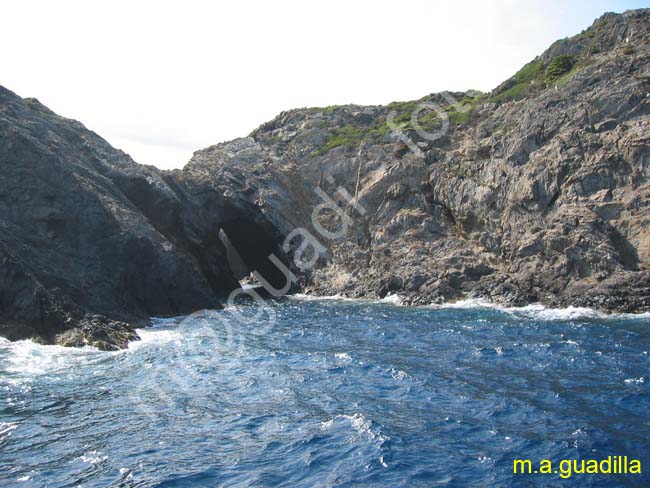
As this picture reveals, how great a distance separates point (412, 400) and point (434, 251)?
3681 cm

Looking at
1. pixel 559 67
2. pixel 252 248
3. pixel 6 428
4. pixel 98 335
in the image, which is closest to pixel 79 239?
pixel 98 335

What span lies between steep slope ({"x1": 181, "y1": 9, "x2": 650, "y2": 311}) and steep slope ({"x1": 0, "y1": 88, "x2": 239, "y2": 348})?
1291 cm

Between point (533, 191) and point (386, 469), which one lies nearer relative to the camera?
point (386, 469)

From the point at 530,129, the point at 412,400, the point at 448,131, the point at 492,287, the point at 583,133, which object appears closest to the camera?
the point at 412,400

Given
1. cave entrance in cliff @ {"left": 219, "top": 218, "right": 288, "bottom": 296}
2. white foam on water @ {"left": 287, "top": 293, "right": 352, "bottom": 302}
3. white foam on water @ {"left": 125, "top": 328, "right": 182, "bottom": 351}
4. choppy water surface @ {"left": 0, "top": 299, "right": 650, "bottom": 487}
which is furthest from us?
cave entrance in cliff @ {"left": 219, "top": 218, "right": 288, "bottom": 296}

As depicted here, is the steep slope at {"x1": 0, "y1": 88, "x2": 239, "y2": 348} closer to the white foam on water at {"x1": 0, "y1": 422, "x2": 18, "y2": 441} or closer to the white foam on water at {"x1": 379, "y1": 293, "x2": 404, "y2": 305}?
the white foam on water at {"x1": 0, "y1": 422, "x2": 18, "y2": 441}

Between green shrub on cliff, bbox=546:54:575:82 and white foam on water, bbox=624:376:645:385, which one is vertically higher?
green shrub on cliff, bbox=546:54:575:82

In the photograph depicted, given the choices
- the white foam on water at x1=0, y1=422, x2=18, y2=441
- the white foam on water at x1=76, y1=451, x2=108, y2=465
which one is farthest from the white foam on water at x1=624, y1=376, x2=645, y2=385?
the white foam on water at x1=0, y1=422, x2=18, y2=441

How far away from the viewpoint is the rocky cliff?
129 ft

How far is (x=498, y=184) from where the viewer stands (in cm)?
5484

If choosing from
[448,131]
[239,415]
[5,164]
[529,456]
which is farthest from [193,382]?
[448,131]

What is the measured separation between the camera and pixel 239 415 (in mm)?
19531

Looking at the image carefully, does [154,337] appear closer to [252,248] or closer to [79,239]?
[79,239]

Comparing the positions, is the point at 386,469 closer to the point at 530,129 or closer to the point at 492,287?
the point at 492,287
